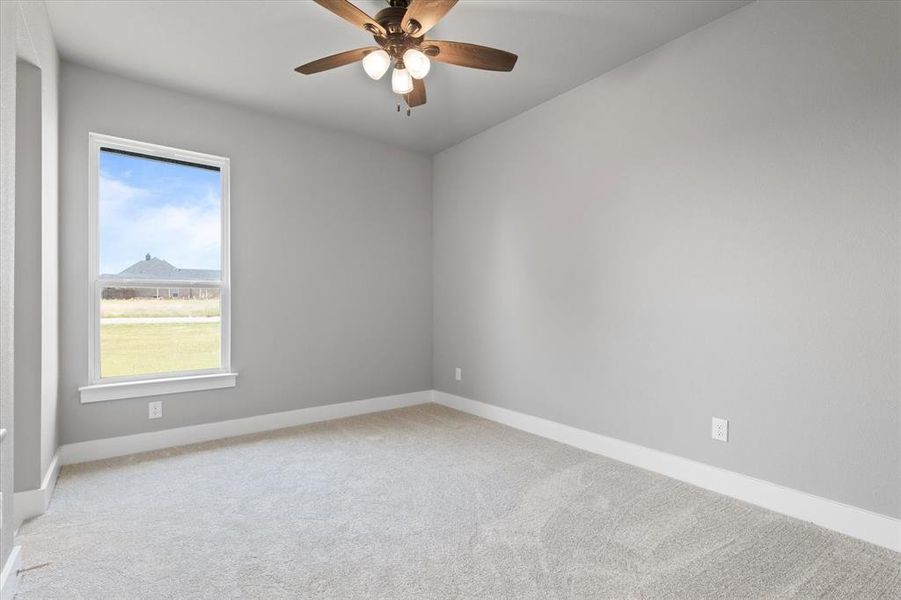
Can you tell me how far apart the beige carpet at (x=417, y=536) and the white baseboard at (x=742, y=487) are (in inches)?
2.9

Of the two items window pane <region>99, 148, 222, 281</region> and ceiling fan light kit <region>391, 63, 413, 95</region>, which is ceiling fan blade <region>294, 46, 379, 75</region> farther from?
window pane <region>99, 148, 222, 281</region>

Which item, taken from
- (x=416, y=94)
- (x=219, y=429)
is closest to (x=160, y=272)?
(x=219, y=429)

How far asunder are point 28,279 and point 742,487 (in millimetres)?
3832

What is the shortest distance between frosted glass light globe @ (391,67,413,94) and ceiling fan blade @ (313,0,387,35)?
0.69 ft

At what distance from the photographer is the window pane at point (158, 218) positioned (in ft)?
10.5

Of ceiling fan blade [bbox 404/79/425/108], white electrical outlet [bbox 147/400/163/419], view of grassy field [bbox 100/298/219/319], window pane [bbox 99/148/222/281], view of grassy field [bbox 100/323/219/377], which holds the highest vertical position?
ceiling fan blade [bbox 404/79/425/108]

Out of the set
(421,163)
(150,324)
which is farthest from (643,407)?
(150,324)

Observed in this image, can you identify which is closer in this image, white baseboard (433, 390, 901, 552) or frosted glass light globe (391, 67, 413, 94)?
white baseboard (433, 390, 901, 552)

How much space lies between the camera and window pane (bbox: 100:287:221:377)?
3.19 meters

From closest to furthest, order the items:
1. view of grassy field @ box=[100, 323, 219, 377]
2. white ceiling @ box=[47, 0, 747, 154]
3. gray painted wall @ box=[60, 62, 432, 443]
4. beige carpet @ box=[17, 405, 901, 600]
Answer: beige carpet @ box=[17, 405, 901, 600] → white ceiling @ box=[47, 0, 747, 154] → gray painted wall @ box=[60, 62, 432, 443] → view of grassy field @ box=[100, 323, 219, 377]

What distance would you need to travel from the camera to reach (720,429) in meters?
2.57

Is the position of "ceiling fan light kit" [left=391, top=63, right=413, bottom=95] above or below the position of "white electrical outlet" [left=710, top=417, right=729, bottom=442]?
above

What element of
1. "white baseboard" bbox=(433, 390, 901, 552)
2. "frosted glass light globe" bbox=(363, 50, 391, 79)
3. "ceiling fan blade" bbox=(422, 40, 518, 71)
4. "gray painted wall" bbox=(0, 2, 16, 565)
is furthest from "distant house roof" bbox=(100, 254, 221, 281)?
"white baseboard" bbox=(433, 390, 901, 552)

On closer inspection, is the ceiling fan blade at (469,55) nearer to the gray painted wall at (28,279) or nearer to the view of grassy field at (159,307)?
the gray painted wall at (28,279)
